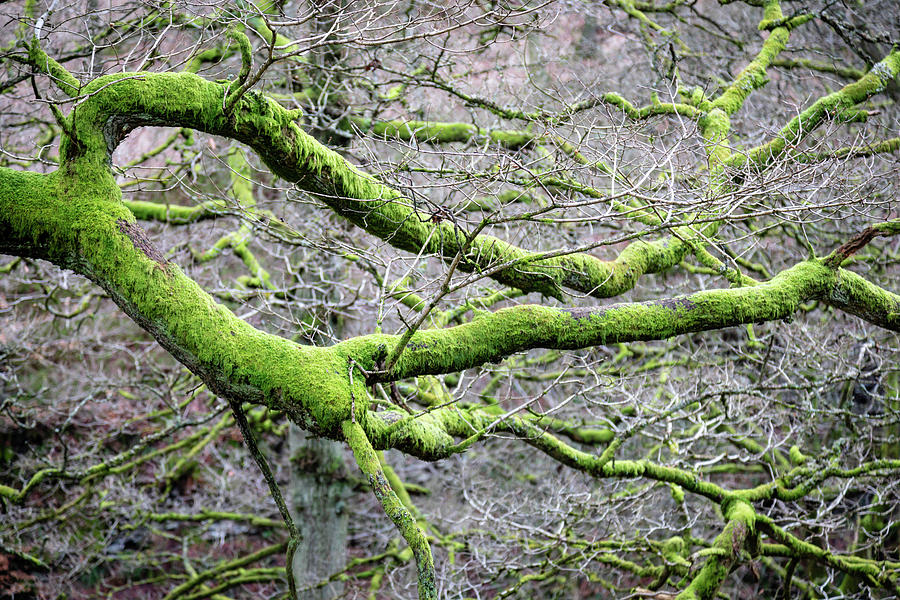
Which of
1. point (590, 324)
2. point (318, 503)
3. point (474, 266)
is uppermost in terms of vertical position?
point (474, 266)

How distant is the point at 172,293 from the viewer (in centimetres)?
256

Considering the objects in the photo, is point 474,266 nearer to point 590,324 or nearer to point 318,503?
point 590,324

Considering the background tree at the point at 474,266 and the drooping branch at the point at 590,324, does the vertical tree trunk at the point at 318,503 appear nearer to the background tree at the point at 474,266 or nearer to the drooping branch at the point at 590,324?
the background tree at the point at 474,266

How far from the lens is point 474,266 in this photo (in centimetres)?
340

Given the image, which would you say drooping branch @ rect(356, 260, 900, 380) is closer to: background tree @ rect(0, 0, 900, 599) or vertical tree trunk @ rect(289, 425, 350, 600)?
background tree @ rect(0, 0, 900, 599)

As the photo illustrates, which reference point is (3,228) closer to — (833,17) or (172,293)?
(172,293)

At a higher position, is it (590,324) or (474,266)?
(474,266)

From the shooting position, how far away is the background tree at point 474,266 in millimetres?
2639

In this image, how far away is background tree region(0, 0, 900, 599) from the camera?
2.64m

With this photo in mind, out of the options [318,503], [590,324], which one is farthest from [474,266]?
[318,503]

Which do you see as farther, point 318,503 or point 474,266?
point 318,503

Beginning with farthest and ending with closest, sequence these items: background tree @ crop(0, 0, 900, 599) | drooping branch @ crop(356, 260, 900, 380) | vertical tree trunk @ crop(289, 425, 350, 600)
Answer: vertical tree trunk @ crop(289, 425, 350, 600) < drooping branch @ crop(356, 260, 900, 380) < background tree @ crop(0, 0, 900, 599)

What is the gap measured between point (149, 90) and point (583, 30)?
718 centimetres

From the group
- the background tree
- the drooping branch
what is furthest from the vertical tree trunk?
the drooping branch
